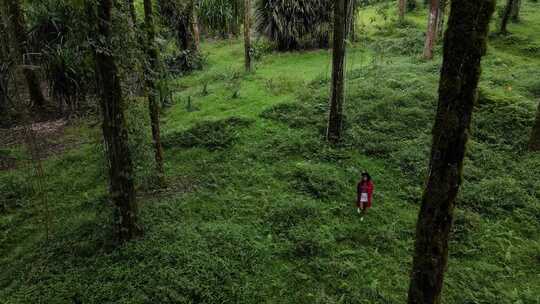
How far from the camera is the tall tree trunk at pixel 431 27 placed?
15.0m

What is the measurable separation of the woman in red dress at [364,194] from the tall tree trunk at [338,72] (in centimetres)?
301

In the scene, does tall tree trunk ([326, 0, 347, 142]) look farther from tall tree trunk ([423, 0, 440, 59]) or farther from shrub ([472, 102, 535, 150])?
tall tree trunk ([423, 0, 440, 59])

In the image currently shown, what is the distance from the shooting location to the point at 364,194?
7.86 meters

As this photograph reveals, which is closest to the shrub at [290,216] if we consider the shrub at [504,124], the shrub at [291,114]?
the shrub at [291,114]

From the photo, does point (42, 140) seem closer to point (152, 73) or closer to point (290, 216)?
point (152, 73)

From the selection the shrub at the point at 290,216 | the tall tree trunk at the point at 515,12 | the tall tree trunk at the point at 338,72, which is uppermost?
the tall tree trunk at the point at 515,12

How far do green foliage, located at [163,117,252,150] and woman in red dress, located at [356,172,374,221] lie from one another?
4.41 m

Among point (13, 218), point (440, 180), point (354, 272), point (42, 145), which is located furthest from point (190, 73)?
point (440, 180)

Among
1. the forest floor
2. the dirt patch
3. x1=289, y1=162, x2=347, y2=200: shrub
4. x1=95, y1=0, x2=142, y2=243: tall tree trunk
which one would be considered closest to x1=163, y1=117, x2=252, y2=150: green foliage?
the forest floor

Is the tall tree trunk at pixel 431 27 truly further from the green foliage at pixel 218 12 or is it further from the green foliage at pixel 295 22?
the green foliage at pixel 218 12

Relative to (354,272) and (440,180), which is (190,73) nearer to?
(354,272)

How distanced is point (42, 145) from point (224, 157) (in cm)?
605

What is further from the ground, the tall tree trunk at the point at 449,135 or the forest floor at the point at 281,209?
the tall tree trunk at the point at 449,135

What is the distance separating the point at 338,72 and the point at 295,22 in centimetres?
1059
